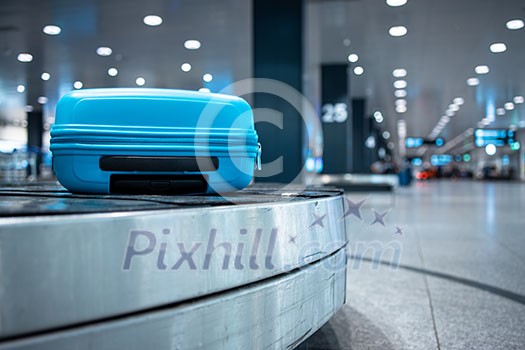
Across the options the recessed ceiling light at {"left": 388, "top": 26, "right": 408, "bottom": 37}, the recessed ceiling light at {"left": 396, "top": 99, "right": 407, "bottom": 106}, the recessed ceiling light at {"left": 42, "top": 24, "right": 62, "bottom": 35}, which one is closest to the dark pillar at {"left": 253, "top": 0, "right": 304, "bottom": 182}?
the recessed ceiling light at {"left": 388, "top": 26, "right": 408, "bottom": 37}

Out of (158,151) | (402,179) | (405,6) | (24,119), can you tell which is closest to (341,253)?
(158,151)

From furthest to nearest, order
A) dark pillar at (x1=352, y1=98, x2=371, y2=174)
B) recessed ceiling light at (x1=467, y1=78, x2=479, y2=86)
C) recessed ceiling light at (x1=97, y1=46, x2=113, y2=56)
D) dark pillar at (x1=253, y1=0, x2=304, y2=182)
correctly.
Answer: dark pillar at (x1=352, y1=98, x2=371, y2=174), recessed ceiling light at (x1=467, y1=78, x2=479, y2=86), recessed ceiling light at (x1=97, y1=46, x2=113, y2=56), dark pillar at (x1=253, y1=0, x2=304, y2=182)

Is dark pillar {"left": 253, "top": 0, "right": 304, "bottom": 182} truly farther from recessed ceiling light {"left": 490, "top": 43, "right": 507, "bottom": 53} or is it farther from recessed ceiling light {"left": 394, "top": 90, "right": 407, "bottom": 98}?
recessed ceiling light {"left": 394, "top": 90, "right": 407, "bottom": 98}

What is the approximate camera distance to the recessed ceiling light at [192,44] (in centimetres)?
1365

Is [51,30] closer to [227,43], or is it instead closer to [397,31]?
[227,43]

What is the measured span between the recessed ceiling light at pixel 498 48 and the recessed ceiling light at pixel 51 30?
1168cm

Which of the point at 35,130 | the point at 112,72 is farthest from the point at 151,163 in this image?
the point at 35,130

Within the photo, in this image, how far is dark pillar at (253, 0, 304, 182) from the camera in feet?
30.0

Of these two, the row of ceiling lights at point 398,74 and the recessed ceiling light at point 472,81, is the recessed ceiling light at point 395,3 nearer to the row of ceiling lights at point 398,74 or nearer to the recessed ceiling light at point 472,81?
the row of ceiling lights at point 398,74

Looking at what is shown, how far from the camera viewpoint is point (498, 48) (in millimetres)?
14227

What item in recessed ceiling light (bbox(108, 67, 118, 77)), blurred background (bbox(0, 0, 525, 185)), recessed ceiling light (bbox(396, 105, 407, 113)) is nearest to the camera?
blurred background (bbox(0, 0, 525, 185))

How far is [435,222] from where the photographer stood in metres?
9.49

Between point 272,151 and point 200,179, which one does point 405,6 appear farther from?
point 200,179

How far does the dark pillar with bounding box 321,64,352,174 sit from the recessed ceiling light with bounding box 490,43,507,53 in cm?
463
